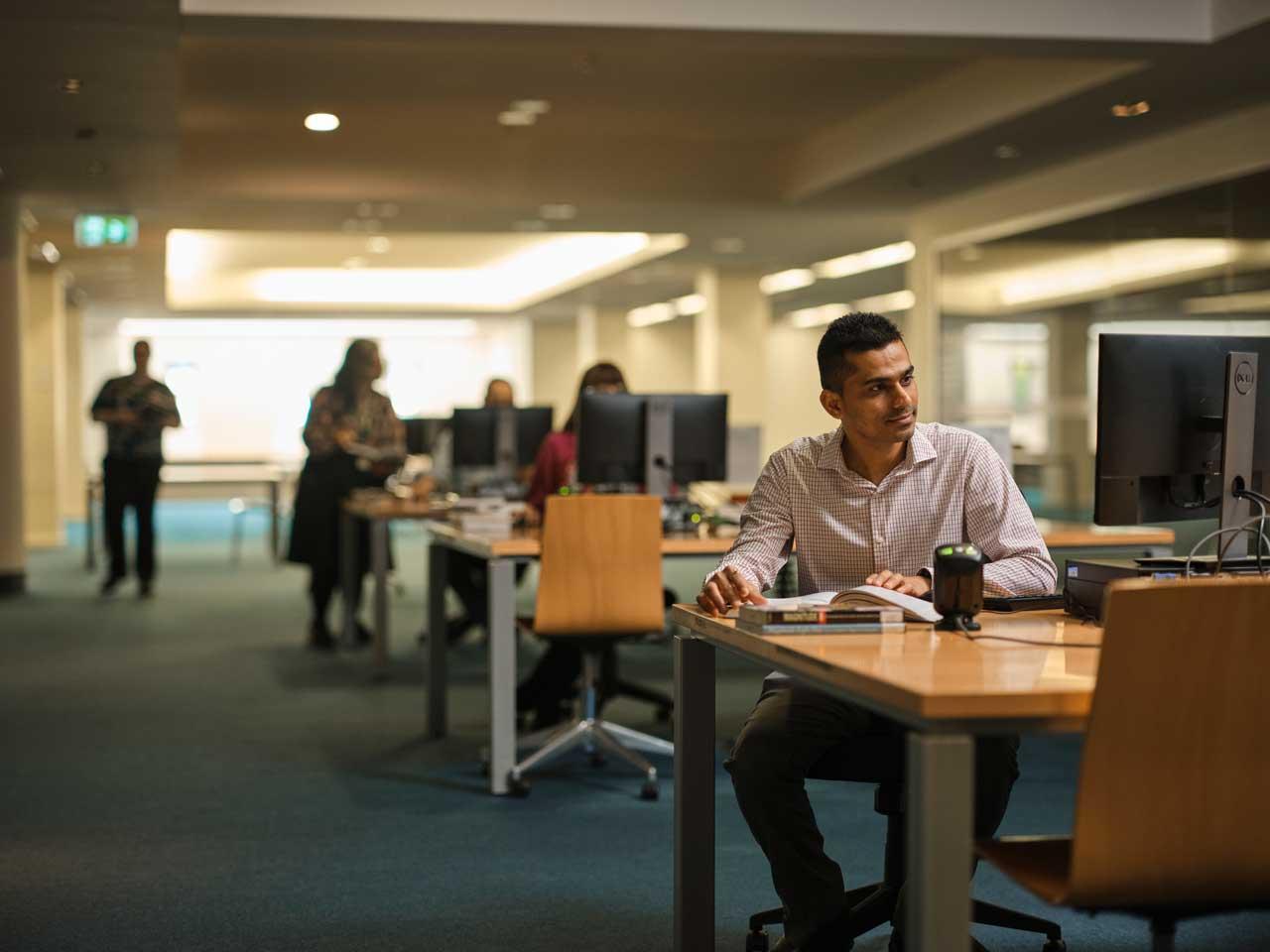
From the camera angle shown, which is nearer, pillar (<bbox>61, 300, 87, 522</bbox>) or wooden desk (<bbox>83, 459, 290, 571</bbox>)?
wooden desk (<bbox>83, 459, 290, 571</bbox>)

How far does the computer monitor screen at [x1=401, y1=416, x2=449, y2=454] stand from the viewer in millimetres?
9812

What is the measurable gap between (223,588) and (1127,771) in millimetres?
10799

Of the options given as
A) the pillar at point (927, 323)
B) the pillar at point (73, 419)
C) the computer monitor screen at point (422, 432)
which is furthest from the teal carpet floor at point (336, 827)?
the pillar at point (73, 419)

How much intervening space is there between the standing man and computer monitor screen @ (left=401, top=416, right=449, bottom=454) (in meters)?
2.06

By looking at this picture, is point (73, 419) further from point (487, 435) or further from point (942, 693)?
point (942, 693)

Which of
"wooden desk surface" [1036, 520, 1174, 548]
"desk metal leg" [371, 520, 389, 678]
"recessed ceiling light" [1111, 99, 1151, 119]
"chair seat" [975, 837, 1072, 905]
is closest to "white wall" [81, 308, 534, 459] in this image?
"recessed ceiling light" [1111, 99, 1151, 119]

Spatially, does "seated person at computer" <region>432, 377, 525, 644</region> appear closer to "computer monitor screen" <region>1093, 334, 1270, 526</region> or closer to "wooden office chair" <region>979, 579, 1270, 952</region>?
"computer monitor screen" <region>1093, 334, 1270, 526</region>

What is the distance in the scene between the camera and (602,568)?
5059mm

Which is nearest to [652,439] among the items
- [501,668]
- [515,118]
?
[501,668]

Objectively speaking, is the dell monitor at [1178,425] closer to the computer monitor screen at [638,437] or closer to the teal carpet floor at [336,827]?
the teal carpet floor at [336,827]

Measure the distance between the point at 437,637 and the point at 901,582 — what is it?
321 cm

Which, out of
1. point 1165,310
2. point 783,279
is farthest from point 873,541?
point 783,279

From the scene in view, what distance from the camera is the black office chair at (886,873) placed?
2963 mm

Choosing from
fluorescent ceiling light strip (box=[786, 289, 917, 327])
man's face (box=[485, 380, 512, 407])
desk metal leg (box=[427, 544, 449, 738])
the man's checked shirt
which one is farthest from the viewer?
fluorescent ceiling light strip (box=[786, 289, 917, 327])
